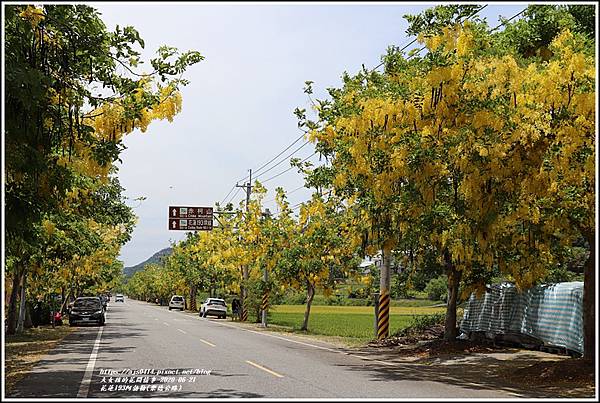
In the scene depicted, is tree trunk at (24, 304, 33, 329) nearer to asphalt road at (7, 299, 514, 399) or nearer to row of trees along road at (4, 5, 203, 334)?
asphalt road at (7, 299, 514, 399)

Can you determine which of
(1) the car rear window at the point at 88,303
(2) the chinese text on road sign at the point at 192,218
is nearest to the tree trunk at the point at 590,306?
(1) the car rear window at the point at 88,303

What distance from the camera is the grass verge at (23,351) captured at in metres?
15.1

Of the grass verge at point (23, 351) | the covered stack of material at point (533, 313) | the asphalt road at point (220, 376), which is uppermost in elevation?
the covered stack of material at point (533, 313)

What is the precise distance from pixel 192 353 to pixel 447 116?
10.6 meters

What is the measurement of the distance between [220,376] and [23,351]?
10.1m

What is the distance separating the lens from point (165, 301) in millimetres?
113000

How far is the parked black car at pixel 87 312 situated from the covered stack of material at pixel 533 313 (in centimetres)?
2162

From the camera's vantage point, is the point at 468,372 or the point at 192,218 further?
the point at 192,218

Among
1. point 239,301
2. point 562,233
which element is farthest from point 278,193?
point 562,233

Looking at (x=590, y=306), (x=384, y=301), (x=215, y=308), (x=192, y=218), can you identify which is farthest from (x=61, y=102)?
(x=215, y=308)

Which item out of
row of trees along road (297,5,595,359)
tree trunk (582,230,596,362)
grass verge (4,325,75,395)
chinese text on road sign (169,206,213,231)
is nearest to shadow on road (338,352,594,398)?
tree trunk (582,230,596,362)

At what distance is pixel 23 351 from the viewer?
21953 millimetres

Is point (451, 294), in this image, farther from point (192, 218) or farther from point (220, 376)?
point (192, 218)

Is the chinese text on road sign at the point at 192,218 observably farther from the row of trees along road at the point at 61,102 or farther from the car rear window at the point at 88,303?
the row of trees along road at the point at 61,102
